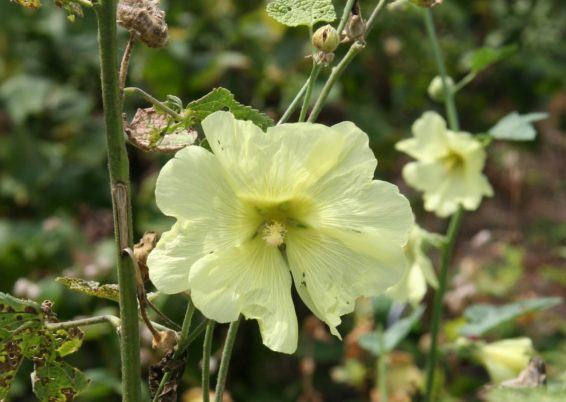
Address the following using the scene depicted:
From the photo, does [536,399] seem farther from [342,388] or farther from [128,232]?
[342,388]

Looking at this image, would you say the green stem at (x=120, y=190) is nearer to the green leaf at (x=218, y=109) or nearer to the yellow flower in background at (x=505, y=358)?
the green leaf at (x=218, y=109)

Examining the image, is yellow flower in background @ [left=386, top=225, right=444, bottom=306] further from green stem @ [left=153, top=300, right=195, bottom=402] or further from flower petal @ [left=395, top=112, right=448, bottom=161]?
green stem @ [left=153, top=300, right=195, bottom=402]

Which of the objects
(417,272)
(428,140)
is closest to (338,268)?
(417,272)

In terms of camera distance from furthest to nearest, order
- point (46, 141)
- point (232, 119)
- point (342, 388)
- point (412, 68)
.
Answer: point (412, 68), point (46, 141), point (342, 388), point (232, 119)

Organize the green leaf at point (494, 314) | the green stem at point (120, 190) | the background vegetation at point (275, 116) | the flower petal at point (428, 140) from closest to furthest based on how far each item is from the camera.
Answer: the green stem at point (120, 190) → the green leaf at point (494, 314) → the flower petal at point (428, 140) → the background vegetation at point (275, 116)

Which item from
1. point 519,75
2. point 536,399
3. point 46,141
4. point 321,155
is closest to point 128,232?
point 321,155

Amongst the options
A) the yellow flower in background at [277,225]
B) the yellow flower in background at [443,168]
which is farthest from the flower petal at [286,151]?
the yellow flower in background at [443,168]
